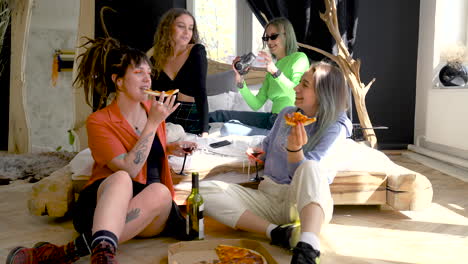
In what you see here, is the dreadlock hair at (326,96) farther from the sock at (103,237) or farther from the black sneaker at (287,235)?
the sock at (103,237)

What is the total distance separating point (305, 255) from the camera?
1.57 m

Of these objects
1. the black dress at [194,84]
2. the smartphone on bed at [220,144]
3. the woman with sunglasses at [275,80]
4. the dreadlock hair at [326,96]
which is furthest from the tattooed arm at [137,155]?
the woman with sunglasses at [275,80]

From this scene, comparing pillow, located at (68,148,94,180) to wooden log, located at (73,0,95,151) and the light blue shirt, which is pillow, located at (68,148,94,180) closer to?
the light blue shirt

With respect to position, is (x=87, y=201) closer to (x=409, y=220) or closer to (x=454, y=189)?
(x=409, y=220)

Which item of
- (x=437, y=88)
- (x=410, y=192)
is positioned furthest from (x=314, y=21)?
(x=410, y=192)

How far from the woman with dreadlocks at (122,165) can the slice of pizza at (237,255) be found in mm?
294

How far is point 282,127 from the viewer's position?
7.39 ft

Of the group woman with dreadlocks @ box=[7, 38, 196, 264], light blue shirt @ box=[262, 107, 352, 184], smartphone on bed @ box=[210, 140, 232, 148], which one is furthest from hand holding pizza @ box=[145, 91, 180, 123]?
smartphone on bed @ box=[210, 140, 232, 148]

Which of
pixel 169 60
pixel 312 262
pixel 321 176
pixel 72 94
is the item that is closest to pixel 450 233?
pixel 321 176

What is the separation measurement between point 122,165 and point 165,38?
1.39m

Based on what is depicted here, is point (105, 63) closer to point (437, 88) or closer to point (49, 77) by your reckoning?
point (49, 77)

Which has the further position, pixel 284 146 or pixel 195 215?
pixel 284 146

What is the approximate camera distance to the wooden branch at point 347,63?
13.8ft

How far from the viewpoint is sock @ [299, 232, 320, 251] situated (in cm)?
162
